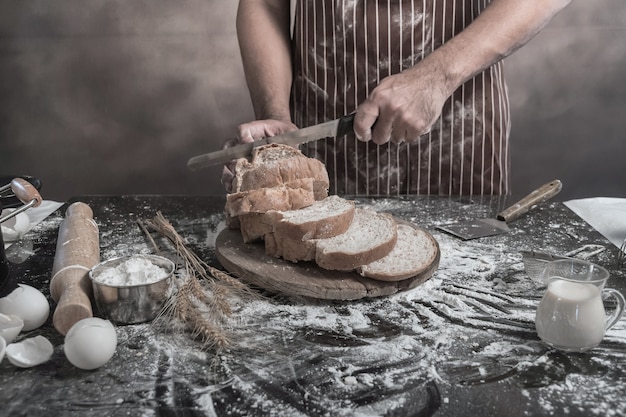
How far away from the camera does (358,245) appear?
1.85 meters

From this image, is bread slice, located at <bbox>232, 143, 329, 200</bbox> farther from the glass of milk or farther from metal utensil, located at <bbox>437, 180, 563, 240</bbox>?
the glass of milk

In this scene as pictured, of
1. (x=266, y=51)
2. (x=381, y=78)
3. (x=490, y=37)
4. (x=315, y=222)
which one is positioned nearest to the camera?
(x=315, y=222)

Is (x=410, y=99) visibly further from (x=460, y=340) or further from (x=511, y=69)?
(x=511, y=69)

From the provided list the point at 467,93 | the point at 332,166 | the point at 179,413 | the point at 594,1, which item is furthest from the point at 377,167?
the point at 594,1

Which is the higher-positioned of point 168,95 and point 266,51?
point 266,51

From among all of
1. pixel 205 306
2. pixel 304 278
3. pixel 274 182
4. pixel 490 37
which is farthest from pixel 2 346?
pixel 490 37

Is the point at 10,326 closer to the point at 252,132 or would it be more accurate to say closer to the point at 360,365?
the point at 360,365

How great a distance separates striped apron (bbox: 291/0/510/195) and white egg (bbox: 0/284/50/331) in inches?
62.2

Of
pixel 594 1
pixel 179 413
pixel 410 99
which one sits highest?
pixel 594 1

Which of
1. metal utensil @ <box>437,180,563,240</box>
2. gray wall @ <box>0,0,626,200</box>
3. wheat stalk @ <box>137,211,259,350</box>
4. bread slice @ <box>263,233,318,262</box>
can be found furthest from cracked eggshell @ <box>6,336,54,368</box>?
gray wall @ <box>0,0,626,200</box>

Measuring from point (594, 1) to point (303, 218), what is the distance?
3277mm

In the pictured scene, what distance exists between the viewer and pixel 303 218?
6.35ft

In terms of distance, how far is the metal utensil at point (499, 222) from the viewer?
226cm

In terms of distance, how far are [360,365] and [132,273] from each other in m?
0.62
